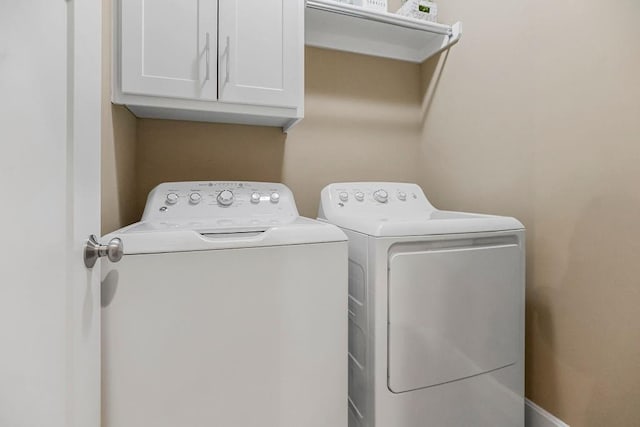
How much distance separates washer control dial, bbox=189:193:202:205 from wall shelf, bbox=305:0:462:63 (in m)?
1.15

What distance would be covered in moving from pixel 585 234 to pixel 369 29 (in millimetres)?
1563

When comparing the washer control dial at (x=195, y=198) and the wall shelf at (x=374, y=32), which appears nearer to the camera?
the washer control dial at (x=195, y=198)

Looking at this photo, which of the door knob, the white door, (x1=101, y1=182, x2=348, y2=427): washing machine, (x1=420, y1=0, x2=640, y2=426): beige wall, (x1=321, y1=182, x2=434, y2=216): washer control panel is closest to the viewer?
the white door

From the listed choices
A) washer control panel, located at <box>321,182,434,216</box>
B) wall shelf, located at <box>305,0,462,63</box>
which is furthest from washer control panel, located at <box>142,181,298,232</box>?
wall shelf, located at <box>305,0,462,63</box>

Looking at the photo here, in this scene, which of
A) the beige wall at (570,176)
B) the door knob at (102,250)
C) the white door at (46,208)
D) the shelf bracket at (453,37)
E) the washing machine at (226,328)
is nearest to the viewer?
the white door at (46,208)

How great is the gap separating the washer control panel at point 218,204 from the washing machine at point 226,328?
36cm

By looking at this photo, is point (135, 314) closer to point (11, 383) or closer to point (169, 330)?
point (169, 330)

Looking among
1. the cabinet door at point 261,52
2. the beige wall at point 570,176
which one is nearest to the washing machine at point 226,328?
the cabinet door at point 261,52

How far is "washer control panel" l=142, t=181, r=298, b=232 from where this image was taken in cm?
138

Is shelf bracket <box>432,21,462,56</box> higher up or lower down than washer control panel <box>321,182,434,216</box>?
higher up

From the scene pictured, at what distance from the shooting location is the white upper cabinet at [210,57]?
4.08 ft

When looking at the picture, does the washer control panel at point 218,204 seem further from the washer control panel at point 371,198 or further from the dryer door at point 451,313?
the dryer door at point 451,313

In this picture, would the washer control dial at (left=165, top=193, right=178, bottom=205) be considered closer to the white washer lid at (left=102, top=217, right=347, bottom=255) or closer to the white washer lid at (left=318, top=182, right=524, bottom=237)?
the white washer lid at (left=102, top=217, right=347, bottom=255)

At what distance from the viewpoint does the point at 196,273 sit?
3.01 ft
